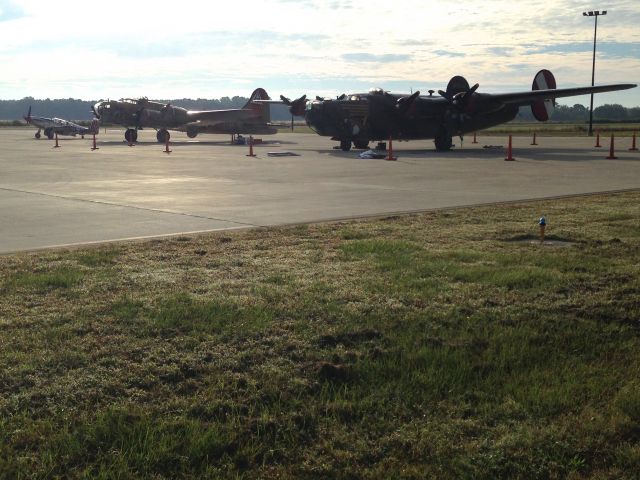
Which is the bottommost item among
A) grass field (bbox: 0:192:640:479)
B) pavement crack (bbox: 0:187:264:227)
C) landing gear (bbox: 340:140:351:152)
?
grass field (bbox: 0:192:640:479)

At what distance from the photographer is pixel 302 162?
26.7 meters

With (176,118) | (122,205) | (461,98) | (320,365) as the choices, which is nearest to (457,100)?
(461,98)

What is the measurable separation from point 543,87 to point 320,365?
36650 mm

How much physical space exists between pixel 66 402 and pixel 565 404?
291cm

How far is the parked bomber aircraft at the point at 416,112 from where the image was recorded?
33.9 metres

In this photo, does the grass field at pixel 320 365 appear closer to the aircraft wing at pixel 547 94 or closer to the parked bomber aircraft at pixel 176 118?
the aircraft wing at pixel 547 94

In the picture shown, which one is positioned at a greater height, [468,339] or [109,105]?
[109,105]

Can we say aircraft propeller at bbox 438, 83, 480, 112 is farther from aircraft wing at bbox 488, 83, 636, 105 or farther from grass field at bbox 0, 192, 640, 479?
grass field at bbox 0, 192, 640, 479

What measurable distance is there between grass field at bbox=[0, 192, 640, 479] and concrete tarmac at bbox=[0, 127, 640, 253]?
2.78 m

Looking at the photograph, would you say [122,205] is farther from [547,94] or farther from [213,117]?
[213,117]

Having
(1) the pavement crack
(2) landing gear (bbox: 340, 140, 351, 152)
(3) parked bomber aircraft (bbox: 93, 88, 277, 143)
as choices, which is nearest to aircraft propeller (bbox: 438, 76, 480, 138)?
(2) landing gear (bbox: 340, 140, 351, 152)

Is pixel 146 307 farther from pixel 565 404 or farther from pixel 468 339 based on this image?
pixel 565 404

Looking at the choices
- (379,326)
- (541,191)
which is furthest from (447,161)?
(379,326)

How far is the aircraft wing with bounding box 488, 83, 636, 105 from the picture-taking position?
32.9 m
